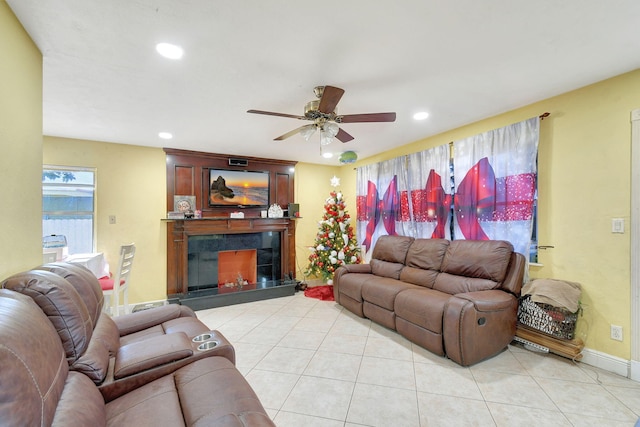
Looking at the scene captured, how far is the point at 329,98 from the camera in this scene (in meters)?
2.13

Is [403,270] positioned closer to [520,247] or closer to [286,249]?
[520,247]

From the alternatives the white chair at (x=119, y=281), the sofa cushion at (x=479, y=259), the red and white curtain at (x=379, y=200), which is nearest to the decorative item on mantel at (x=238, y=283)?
the white chair at (x=119, y=281)

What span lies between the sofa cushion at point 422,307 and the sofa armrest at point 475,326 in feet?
0.29

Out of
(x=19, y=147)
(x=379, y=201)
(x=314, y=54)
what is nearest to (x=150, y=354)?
(x=19, y=147)

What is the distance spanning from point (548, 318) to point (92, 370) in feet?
11.6

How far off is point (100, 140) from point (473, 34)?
4.71 metres

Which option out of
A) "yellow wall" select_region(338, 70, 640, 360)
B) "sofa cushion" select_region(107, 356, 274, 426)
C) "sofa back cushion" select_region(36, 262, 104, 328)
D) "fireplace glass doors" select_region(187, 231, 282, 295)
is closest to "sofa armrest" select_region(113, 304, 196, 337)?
"sofa back cushion" select_region(36, 262, 104, 328)

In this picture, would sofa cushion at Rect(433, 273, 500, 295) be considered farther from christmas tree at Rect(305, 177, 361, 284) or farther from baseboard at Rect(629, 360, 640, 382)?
christmas tree at Rect(305, 177, 361, 284)

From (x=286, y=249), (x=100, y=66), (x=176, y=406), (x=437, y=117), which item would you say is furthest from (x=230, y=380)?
(x=286, y=249)

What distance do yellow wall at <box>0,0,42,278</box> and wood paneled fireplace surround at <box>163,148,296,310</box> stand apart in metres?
2.62

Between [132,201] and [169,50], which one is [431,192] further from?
[132,201]

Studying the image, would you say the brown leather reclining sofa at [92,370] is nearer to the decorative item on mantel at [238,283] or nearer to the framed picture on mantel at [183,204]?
the framed picture on mantel at [183,204]

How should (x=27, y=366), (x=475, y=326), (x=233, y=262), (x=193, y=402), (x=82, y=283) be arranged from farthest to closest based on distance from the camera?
1. (x=233, y=262)
2. (x=475, y=326)
3. (x=82, y=283)
4. (x=193, y=402)
5. (x=27, y=366)

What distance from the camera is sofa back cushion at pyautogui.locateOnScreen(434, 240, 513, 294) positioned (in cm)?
285
